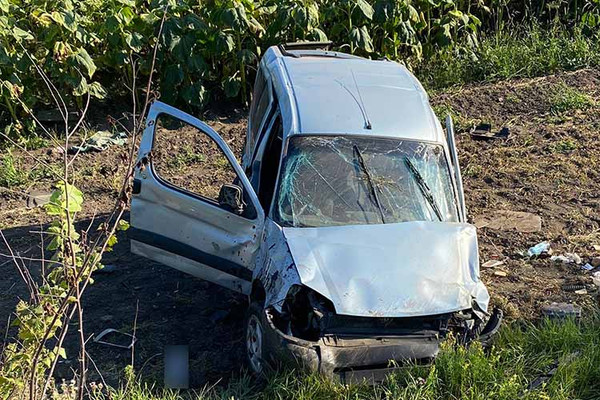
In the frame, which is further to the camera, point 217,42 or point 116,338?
point 217,42

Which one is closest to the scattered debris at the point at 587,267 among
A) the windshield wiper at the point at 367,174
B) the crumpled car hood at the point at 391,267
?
the crumpled car hood at the point at 391,267

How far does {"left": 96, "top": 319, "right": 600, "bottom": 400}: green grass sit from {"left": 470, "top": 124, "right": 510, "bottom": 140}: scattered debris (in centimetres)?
468

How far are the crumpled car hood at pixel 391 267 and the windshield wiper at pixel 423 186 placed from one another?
199mm

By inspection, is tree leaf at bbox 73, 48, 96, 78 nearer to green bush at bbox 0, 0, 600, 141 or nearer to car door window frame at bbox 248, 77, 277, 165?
green bush at bbox 0, 0, 600, 141

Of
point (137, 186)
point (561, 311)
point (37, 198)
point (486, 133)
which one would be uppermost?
point (137, 186)

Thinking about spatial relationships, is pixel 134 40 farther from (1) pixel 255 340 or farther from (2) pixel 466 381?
(2) pixel 466 381

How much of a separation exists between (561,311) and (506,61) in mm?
6603

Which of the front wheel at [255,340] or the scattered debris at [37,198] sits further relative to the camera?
the scattered debris at [37,198]

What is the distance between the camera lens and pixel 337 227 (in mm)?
5262

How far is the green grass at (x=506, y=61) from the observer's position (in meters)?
11.6

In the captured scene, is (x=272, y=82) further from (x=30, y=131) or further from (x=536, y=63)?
(x=536, y=63)

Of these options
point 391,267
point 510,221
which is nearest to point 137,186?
point 391,267

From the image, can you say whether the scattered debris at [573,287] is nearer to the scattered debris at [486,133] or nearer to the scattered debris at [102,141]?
the scattered debris at [486,133]

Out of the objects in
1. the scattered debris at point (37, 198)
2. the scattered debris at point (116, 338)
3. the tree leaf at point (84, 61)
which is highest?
the tree leaf at point (84, 61)
